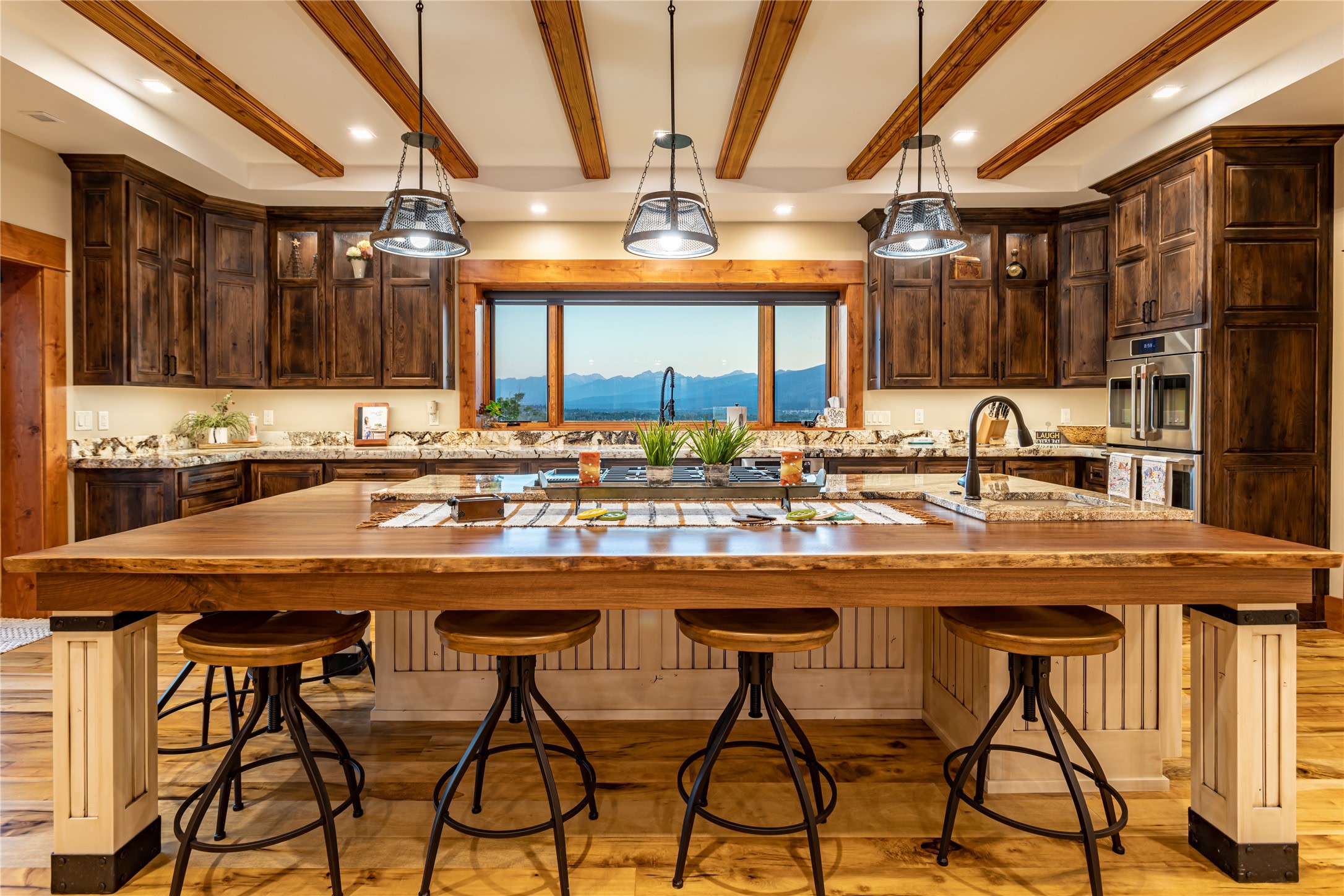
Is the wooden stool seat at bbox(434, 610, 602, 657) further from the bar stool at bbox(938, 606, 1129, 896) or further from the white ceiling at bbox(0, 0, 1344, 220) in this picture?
the white ceiling at bbox(0, 0, 1344, 220)

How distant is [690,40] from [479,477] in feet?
7.11

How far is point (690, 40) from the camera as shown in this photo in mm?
3166

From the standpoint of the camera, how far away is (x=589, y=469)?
93.2 inches

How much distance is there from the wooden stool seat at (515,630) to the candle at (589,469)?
0.55 m

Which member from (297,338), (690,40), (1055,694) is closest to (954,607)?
(1055,694)

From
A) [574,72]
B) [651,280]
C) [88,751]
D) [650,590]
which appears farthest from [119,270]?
[650,590]

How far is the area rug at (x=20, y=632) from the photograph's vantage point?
140 inches

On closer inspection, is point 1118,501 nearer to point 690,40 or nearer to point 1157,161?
point 690,40

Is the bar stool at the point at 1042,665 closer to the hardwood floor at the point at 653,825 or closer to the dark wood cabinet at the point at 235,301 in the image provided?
the hardwood floor at the point at 653,825

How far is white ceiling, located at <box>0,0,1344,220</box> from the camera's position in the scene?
2.98m

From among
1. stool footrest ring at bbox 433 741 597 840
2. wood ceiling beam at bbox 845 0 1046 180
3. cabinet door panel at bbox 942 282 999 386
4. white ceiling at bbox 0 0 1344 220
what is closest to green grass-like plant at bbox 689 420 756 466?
stool footrest ring at bbox 433 741 597 840

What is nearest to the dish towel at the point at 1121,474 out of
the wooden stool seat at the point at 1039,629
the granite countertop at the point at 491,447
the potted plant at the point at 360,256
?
the granite countertop at the point at 491,447

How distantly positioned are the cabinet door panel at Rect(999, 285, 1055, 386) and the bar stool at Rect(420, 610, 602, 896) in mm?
4501

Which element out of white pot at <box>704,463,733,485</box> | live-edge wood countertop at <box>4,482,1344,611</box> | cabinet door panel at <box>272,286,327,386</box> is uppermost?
cabinet door panel at <box>272,286,327,386</box>
